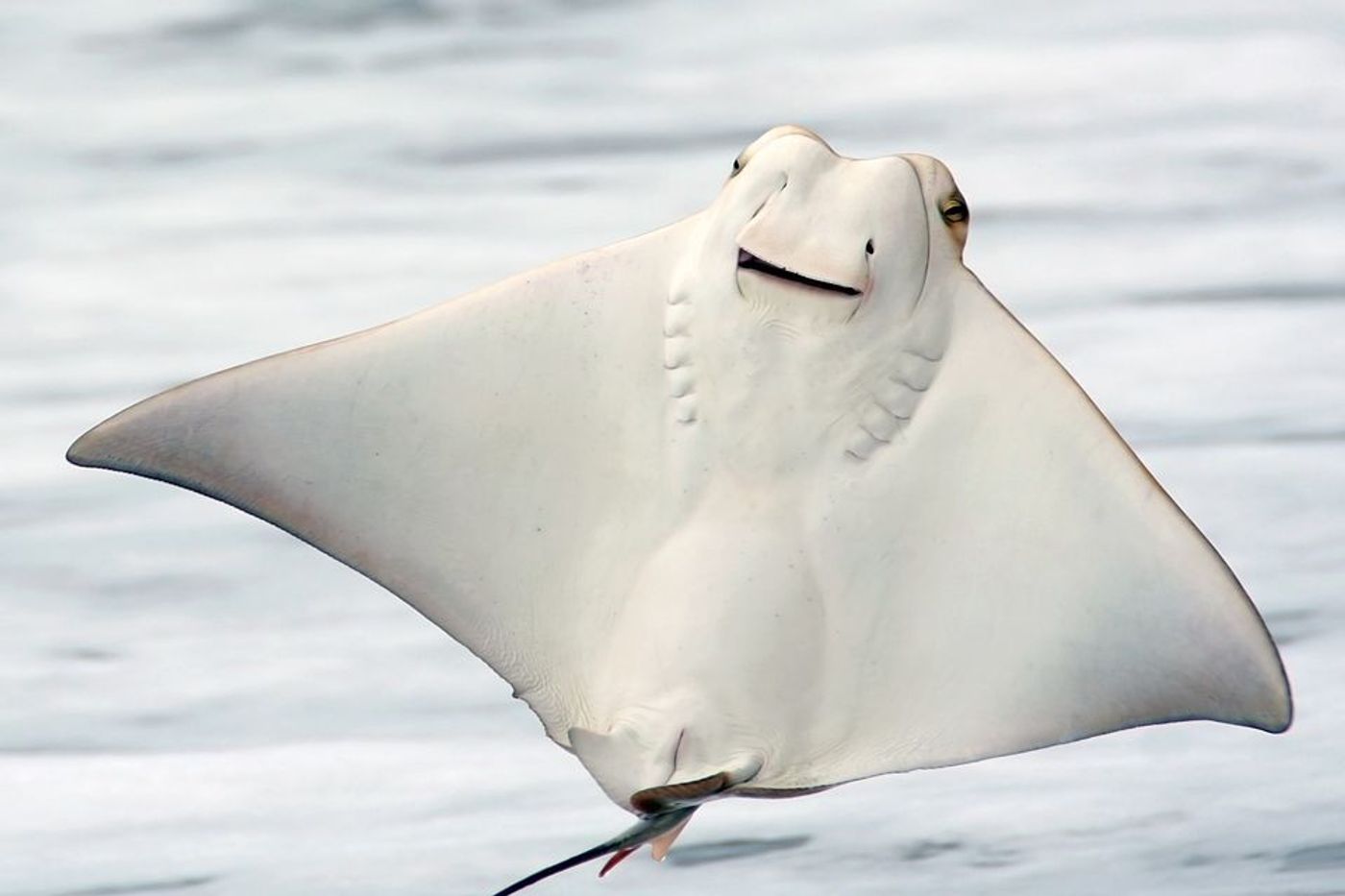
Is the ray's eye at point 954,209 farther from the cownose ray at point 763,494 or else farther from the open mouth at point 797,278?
the open mouth at point 797,278

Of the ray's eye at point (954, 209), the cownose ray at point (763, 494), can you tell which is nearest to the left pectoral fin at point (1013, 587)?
the cownose ray at point (763, 494)

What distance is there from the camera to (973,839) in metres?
5.07

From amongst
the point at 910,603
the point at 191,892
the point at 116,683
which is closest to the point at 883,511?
the point at 910,603

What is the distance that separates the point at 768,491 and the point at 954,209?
0.56 m

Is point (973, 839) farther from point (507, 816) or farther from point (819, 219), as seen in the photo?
point (819, 219)

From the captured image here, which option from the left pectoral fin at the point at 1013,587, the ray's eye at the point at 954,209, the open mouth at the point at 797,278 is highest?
the ray's eye at the point at 954,209

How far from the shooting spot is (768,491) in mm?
3355

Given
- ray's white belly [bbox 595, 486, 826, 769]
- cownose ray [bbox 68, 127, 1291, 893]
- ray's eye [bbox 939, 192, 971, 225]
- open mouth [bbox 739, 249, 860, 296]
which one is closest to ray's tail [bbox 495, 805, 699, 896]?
cownose ray [bbox 68, 127, 1291, 893]

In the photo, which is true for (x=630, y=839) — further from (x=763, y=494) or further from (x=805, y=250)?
(x=805, y=250)

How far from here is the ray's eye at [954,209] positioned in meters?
3.38

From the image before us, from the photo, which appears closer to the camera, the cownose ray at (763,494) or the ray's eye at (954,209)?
the cownose ray at (763,494)

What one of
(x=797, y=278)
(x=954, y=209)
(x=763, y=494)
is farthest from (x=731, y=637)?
(x=954, y=209)

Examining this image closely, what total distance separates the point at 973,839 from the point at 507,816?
1158mm

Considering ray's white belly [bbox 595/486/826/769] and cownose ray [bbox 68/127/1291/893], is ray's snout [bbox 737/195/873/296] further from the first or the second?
ray's white belly [bbox 595/486/826/769]
